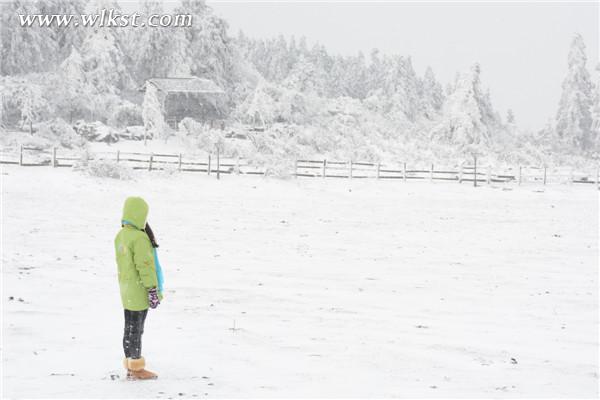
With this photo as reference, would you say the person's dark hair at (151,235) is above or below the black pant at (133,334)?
above

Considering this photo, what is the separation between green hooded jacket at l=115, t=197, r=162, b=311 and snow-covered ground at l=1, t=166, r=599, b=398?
76 cm

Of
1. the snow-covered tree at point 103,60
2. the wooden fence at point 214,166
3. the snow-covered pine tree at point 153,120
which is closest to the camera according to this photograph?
the wooden fence at point 214,166

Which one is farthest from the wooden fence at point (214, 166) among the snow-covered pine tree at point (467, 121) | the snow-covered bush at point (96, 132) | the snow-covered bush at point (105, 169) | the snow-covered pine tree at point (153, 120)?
the snow-covered pine tree at point (467, 121)

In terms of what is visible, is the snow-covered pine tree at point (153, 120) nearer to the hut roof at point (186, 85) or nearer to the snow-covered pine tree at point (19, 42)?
the hut roof at point (186, 85)

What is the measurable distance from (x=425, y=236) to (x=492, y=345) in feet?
38.5

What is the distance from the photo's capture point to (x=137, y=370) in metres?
6.36

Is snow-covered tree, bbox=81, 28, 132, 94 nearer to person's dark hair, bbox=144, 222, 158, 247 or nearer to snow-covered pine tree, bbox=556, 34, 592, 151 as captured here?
snow-covered pine tree, bbox=556, 34, 592, 151

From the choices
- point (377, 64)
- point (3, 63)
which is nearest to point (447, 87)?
point (377, 64)

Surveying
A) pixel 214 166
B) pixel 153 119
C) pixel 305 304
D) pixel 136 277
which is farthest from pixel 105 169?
pixel 136 277

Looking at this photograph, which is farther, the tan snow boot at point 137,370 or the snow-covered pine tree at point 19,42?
the snow-covered pine tree at point 19,42

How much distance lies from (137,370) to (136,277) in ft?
2.73

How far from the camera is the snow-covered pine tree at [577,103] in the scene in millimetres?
69250

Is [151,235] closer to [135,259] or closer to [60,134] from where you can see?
[135,259]

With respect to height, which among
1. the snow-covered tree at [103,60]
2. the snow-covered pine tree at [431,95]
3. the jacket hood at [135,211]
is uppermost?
the snow-covered pine tree at [431,95]
